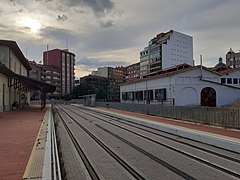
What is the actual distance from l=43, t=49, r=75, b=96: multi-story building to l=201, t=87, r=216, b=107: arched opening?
107608mm

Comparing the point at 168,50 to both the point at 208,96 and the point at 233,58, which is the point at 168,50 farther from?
the point at 208,96

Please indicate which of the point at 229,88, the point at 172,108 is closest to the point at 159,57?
the point at 229,88

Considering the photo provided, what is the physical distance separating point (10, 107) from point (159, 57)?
268 ft

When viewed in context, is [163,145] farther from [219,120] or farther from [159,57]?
[159,57]

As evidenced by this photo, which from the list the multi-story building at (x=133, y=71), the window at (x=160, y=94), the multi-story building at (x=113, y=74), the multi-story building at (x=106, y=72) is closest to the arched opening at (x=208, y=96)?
the window at (x=160, y=94)

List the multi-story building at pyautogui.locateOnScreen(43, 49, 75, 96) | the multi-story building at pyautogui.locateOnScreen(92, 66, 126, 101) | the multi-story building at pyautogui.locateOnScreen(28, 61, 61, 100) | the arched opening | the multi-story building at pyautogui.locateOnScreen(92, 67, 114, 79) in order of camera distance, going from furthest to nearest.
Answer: the multi-story building at pyautogui.locateOnScreen(92, 67, 114, 79) < the multi-story building at pyautogui.locateOnScreen(92, 66, 126, 101) < the multi-story building at pyautogui.locateOnScreen(43, 49, 75, 96) < the multi-story building at pyautogui.locateOnScreen(28, 61, 61, 100) < the arched opening

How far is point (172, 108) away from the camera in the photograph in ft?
81.2

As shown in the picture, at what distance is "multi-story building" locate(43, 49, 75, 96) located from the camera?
477 ft

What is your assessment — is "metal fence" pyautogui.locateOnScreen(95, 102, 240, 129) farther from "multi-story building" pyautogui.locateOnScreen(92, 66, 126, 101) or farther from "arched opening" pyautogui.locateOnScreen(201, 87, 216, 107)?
"multi-story building" pyautogui.locateOnScreen(92, 66, 126, 101)

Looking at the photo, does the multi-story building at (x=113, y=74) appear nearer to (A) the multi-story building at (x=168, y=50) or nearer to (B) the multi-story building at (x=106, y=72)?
(B) the multi-story building at (x=106, y=72)

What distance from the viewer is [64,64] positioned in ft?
486

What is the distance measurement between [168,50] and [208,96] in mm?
74784

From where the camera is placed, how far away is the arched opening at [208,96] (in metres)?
40.8

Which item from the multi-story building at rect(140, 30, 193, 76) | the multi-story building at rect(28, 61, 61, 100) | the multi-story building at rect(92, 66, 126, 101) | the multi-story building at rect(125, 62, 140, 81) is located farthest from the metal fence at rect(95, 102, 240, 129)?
the multi-story building at rect(92, 66, 126, 101)
